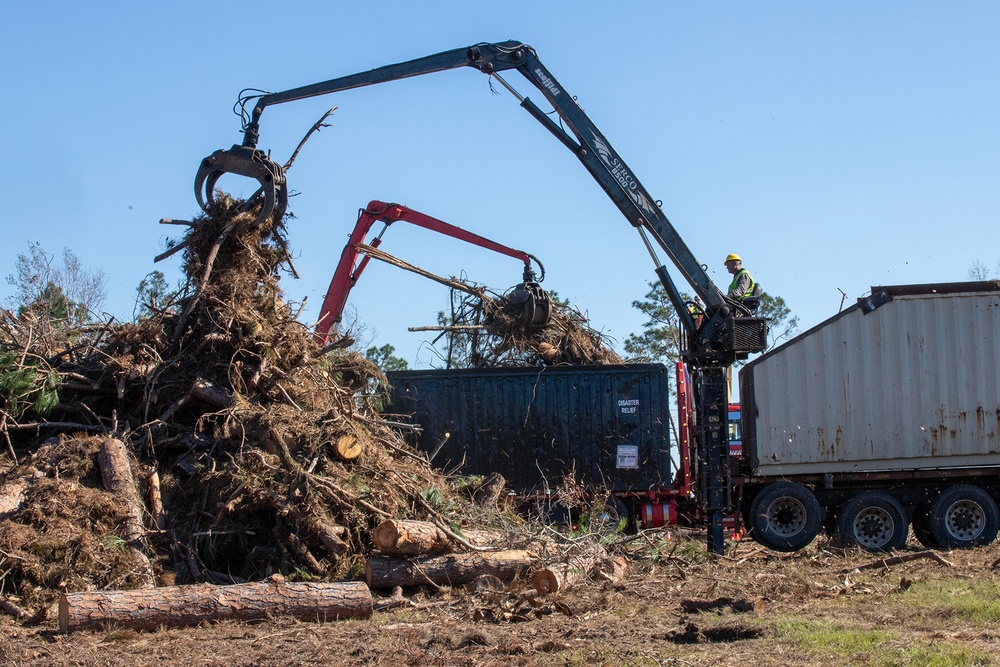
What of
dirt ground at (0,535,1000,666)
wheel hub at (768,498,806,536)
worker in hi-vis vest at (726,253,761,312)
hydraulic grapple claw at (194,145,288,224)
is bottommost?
dirt ground at (0,535,1000,666)

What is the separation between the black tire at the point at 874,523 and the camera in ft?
43.1

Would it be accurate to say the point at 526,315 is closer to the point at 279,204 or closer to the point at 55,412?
the point at 279,204

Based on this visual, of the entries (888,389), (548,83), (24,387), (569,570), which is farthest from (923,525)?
(24,387)

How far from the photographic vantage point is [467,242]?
15758 millimetres

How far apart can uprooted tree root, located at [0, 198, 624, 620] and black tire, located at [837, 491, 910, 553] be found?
495 centimetres

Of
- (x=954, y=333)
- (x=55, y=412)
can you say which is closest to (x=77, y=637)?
(x=55, y=412)

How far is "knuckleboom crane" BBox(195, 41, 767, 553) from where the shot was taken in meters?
12.2

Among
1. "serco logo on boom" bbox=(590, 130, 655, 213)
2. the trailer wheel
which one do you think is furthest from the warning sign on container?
"serco logo on boom" bbox=(590, 130, 655, 213)

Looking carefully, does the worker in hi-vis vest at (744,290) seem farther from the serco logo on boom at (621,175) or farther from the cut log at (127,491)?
the cut log at (127,491)

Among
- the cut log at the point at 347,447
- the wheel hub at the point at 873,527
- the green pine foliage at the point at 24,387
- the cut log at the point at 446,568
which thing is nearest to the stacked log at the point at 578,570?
the cut log at the point at 446,568

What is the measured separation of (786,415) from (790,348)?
88cm

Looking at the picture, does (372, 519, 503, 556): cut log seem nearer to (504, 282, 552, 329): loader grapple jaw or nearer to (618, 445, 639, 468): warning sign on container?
(618, 445, 639, 468): warning sign on container

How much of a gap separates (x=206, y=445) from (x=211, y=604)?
100 inches

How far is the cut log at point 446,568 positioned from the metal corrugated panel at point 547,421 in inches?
167
